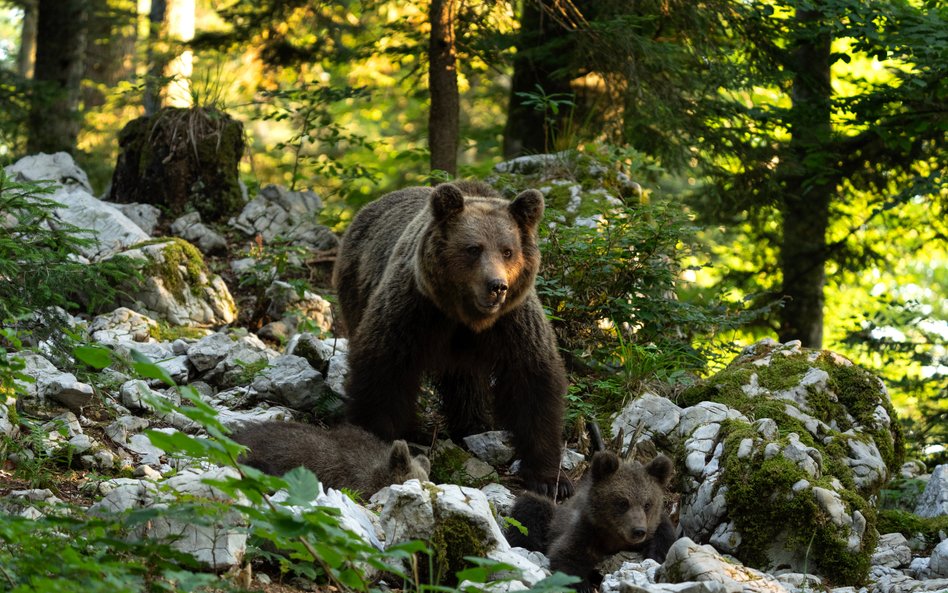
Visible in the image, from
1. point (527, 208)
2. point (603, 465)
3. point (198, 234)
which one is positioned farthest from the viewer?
point (198, 234)

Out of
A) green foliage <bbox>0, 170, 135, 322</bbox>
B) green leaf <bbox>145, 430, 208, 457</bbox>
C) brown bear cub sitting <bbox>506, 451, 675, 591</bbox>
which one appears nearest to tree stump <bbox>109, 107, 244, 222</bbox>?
green foliage <bbox>0, 170, 135, 322</bbox>

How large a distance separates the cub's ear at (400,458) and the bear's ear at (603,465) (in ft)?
3.60

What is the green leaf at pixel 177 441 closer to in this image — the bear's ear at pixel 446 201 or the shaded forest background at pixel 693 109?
the bear's ear at pixel 446 201

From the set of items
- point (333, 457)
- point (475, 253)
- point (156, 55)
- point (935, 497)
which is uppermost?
point (156, 55)

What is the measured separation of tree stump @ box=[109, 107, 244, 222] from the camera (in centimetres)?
1245

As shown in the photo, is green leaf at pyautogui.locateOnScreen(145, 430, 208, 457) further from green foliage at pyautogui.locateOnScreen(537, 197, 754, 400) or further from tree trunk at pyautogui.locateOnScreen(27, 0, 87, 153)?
tree trunk at pyautogui.locateOnScreen(27, 0, 87, 153)

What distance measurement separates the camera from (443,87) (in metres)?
12.1

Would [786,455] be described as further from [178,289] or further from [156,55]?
[156,55]

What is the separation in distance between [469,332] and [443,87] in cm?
566

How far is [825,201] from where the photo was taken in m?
14.9

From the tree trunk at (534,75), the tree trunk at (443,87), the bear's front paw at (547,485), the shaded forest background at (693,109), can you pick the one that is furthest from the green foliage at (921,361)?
the tree trunk at (443,87)

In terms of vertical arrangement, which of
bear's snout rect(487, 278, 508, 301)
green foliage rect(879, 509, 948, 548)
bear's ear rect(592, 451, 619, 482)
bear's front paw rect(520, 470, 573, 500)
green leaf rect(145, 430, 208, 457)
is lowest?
bear's front paw rect(520, 470, 573, 500)

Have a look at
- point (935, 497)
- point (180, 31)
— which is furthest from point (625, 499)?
point (180, 31)

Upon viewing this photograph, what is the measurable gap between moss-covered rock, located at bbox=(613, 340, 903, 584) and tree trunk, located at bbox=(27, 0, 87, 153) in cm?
1159
